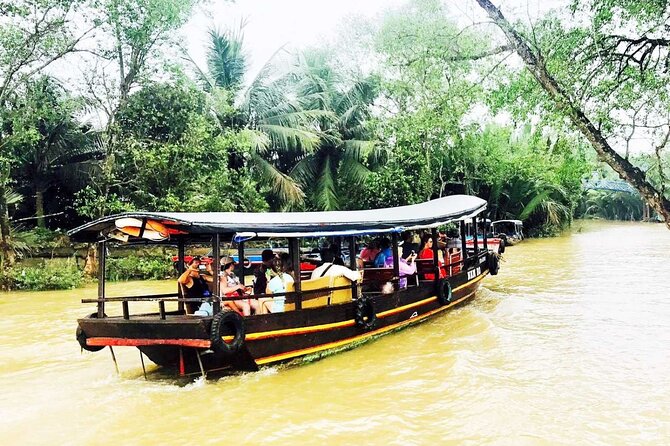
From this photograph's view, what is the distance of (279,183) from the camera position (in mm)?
18844

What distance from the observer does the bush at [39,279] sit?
13.4 meters

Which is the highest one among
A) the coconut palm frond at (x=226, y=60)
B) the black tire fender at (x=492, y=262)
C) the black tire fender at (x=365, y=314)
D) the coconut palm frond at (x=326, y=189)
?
the coconut palm frond at (x=226, y=60)

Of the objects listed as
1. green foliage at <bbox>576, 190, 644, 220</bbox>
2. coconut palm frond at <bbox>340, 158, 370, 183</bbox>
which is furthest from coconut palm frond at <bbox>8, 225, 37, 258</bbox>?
green foliage at <bbox>576, 190, 644, 220</bbox>

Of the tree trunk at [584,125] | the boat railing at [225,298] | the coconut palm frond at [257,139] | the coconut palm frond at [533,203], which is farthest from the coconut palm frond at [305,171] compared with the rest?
the tree trunk at [584,125]

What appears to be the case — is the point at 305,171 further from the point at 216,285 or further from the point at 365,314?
the point at 216,285

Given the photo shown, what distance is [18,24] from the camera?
12.9 metres

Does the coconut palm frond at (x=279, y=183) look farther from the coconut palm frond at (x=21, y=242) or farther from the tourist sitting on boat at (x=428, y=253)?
the tourist sitting on boat at (x=428, y=253)

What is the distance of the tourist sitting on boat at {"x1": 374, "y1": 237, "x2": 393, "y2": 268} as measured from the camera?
30.4 ft

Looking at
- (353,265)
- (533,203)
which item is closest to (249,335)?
(353,265)

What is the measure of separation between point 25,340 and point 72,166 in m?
8.70

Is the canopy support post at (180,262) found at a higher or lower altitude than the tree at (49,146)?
lower

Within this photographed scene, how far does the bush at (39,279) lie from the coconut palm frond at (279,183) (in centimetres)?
705

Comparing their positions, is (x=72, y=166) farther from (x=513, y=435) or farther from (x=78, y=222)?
(x=513, y=435)

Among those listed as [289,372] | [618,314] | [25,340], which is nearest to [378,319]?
[289,372]
